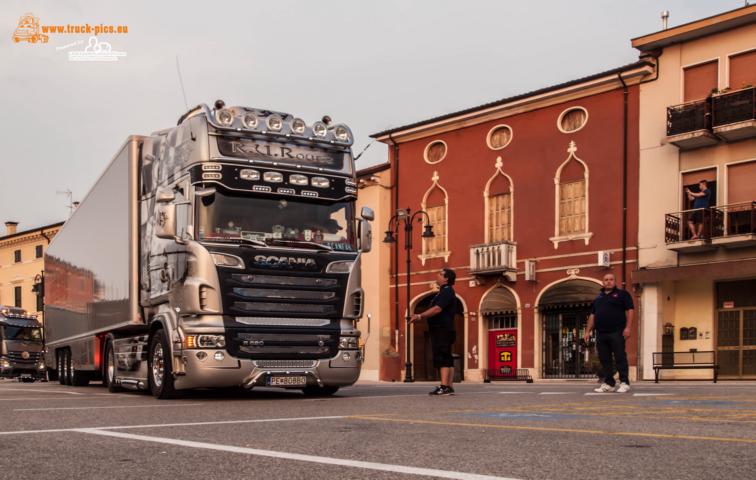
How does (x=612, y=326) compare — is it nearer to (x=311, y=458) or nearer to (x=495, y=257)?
(x=311, y=458)

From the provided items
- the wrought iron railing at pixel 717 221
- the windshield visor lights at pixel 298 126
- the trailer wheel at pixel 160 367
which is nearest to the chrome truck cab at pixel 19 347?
the wrought iron railing at pixel 717 221

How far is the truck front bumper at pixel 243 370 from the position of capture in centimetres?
1212

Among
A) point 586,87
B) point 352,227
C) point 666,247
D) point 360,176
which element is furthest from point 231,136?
point 360,176

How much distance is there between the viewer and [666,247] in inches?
1112

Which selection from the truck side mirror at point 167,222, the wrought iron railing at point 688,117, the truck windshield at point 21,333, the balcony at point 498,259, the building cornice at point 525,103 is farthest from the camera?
the truck windshield at point 21,333

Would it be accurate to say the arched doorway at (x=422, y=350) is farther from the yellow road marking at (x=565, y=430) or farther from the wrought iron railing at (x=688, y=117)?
the yellow road marking at (x=565, y=430)

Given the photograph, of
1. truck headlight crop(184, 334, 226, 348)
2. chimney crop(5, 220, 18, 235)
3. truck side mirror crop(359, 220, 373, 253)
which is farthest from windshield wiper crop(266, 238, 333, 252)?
chimney crop(5, 220, 18, 235)

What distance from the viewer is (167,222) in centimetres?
1238

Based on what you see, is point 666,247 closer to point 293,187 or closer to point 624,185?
point 624,185

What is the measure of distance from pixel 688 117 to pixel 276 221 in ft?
62.0

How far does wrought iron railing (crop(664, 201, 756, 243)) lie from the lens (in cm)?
2666

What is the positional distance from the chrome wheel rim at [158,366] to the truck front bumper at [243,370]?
0.74m

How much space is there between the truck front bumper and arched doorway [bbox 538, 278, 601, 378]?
62.0ft

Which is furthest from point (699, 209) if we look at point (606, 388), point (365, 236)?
point (365, 236)
